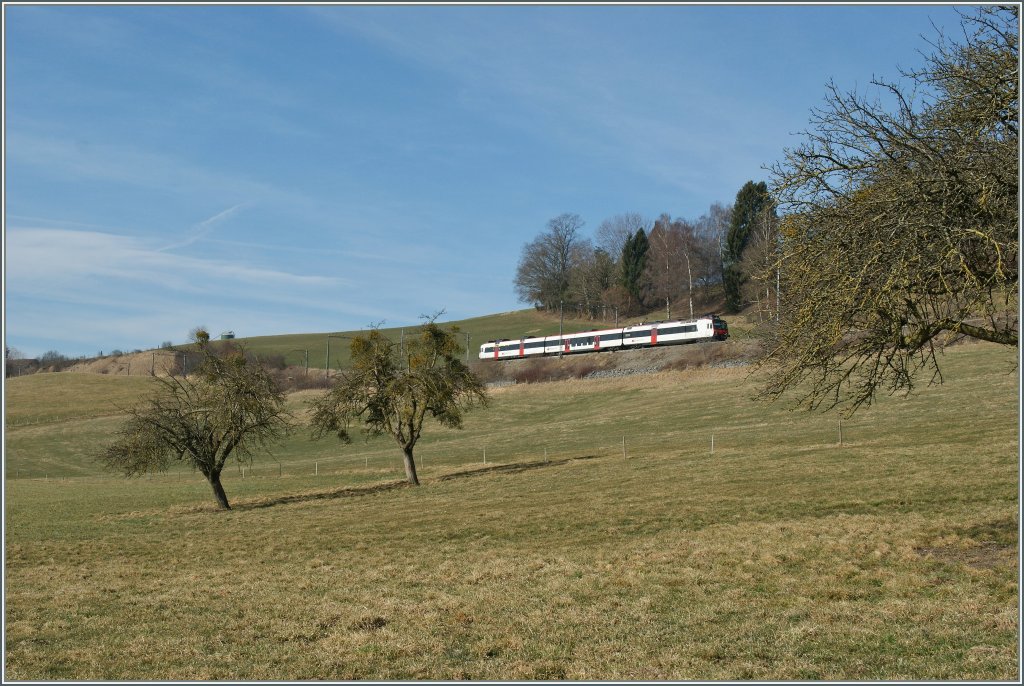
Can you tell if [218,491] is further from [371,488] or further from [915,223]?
[915,223]

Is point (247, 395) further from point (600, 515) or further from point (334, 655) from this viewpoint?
point (334, 655)

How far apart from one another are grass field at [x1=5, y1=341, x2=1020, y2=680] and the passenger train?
148ft

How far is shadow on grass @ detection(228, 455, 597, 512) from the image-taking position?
120ft

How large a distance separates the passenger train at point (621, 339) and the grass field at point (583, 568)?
148 ft

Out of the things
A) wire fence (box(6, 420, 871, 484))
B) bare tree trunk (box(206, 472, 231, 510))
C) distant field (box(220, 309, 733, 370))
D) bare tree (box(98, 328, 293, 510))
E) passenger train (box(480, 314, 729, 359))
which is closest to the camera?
bare tree (box(98, 328, 293, 510))

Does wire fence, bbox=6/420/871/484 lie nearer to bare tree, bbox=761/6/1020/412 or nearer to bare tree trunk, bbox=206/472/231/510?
bare tree trunk, bbox=206/472/231/510

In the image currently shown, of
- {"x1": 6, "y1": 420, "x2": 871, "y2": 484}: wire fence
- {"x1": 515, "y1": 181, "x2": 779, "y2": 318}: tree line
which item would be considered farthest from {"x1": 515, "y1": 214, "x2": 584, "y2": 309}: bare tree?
{"x1": 6, "y1": 420, "x2": 871, "y2": 484}: wire fence

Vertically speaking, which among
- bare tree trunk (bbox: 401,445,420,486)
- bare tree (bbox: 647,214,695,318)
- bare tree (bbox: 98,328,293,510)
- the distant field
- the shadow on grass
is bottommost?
the shadow on grass

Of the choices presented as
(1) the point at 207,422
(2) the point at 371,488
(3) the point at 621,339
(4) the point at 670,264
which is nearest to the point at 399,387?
(2) the point at 371,488

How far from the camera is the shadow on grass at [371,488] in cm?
3672

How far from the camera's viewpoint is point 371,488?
129ft

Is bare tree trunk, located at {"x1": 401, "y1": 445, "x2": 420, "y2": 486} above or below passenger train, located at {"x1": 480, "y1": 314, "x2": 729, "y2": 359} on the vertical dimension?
below

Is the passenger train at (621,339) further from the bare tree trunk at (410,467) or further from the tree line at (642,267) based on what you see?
the bare tree trunk at (410,467)

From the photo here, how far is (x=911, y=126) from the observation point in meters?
13.2
